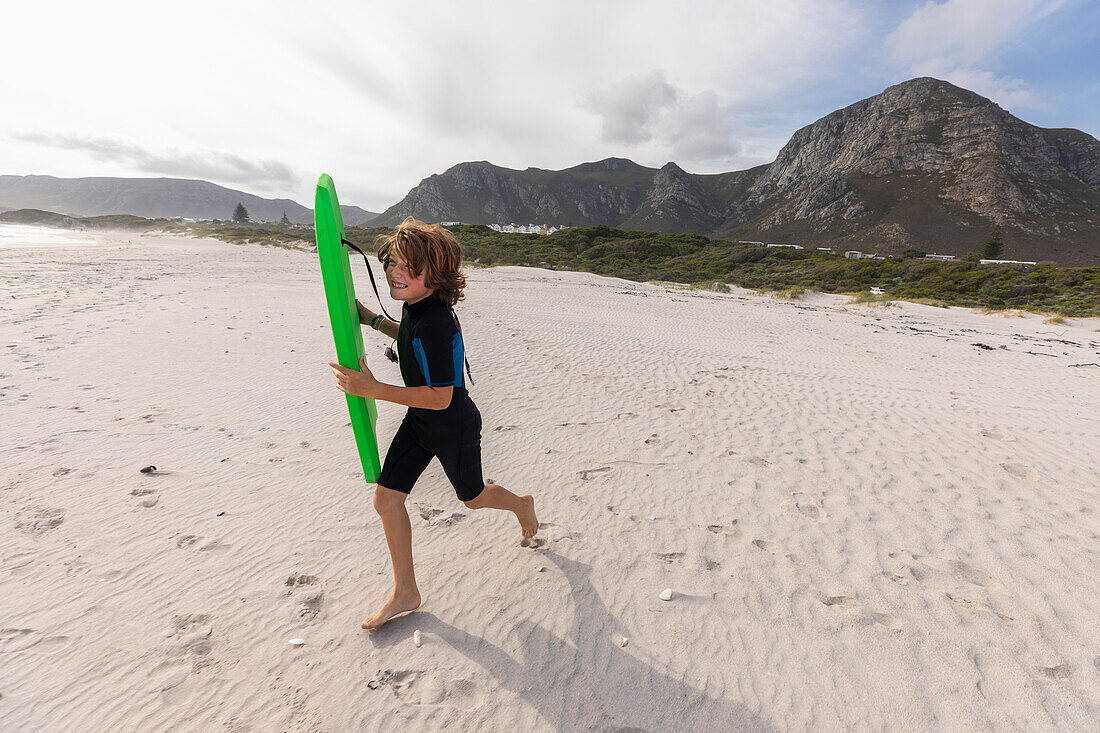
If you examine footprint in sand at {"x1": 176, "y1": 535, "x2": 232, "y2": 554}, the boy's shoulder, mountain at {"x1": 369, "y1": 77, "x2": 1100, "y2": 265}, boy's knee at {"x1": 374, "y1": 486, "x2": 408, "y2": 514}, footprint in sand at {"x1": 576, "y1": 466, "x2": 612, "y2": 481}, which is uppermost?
mountain at {"x1": 369, "y1": 77, "x2": 1100, "y2": 265}

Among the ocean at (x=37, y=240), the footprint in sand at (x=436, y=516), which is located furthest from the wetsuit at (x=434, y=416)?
the ocean at (x=37, y=240)

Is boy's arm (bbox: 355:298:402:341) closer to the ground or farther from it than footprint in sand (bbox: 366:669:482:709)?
farther from it

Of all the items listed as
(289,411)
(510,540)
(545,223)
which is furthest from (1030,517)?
(545,223)

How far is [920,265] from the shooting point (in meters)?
33.5

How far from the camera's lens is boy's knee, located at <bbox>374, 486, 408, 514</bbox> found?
2307 mm

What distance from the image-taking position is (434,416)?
2.20 m

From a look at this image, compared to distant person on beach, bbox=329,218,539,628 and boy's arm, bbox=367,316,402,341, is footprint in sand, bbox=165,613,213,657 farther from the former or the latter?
boy's arm, bbox=367,316,402,341

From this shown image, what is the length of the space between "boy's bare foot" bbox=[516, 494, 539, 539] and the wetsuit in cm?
54

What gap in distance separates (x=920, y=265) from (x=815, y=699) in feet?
139

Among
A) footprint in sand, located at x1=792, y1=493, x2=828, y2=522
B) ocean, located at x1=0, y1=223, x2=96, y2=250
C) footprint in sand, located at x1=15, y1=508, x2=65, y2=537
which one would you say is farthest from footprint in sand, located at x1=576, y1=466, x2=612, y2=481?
ocean, located at x1=0, y1=223, x2=96, y2=250

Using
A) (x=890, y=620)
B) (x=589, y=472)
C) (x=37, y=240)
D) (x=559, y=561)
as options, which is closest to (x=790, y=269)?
(x=589, y=472)

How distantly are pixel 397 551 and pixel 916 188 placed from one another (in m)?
111

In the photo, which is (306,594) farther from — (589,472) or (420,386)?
(589,472)

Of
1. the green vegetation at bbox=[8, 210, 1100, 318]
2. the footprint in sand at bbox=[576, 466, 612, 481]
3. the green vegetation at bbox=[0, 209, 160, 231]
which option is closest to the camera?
the footprint in sand at bbox=[576, 466, 612, 481]
